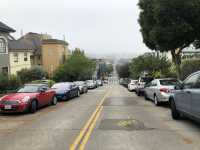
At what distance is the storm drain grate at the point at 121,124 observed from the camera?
960 centimetres

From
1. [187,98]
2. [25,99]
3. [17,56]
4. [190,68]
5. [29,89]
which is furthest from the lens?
[17,56]

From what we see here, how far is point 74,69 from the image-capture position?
61312 millimetres

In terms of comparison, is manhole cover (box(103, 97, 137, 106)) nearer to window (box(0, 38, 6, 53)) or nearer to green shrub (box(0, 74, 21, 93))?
green shrub (box(0, 74, 21, 93))

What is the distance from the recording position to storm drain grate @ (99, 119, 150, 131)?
9.60 m

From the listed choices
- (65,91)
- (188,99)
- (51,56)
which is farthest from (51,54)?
(188,99)

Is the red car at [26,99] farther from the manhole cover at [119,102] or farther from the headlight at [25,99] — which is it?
the manhole cover at [119,102]

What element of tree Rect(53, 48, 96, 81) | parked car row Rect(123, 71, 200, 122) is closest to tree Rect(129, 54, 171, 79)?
tree Rect(53, 48, 96, 81)

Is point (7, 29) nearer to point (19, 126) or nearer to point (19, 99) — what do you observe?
point (19, 99)

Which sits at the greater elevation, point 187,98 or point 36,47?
point 36,47

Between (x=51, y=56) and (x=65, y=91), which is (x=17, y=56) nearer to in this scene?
(x=65, y=91)

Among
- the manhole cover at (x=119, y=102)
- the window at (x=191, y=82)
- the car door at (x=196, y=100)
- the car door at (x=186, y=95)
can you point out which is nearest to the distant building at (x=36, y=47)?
the manhole cover at (x=119, y=102)

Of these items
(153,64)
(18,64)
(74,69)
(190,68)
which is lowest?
(190,68)

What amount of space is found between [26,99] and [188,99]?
760cm

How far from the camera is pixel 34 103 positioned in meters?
14.6
